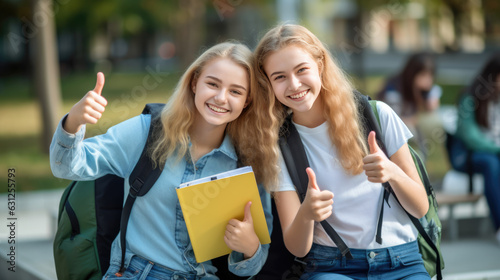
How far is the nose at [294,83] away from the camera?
2342mm

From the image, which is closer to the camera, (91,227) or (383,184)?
(383,184)

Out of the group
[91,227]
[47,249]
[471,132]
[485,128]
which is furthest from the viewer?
[485,128]

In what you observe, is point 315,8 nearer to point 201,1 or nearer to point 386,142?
point 201,1

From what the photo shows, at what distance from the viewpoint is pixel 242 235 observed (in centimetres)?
229

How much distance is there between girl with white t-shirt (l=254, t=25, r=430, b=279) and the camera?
7.80 ft

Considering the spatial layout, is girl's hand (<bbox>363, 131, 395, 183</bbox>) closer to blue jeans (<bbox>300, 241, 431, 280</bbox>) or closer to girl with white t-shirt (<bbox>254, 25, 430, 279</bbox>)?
girl with white t-shirt (<bbox>254, 25, 430, 279</bbox>)

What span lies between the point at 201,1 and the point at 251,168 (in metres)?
14.2

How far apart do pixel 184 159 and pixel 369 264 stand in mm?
857

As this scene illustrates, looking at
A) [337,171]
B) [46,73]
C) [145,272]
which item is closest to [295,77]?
[337,171]

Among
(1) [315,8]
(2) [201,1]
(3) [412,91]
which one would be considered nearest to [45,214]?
(3) [412,91]

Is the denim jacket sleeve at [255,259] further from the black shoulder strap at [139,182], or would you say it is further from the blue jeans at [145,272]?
the black shoulder strap at [139,182]

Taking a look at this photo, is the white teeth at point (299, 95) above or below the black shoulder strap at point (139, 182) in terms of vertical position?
above

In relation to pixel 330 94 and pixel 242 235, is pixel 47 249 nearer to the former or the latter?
pixel 242 235

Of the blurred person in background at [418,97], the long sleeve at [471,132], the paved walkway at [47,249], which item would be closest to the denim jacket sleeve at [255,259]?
the paved walkway at [47,249]
